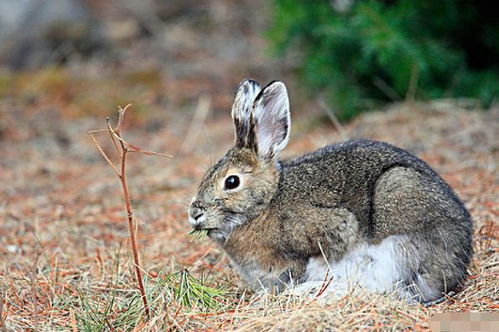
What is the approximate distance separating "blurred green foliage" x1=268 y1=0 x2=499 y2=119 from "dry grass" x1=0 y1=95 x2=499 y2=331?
1.51 feet


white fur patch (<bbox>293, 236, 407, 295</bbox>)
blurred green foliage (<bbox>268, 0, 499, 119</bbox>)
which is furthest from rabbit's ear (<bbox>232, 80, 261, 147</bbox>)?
blurred green foliage (<bbox>268, 0, 499, 119</bbox>)

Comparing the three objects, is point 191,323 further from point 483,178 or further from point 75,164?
point 75,164

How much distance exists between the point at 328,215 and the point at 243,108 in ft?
3.04

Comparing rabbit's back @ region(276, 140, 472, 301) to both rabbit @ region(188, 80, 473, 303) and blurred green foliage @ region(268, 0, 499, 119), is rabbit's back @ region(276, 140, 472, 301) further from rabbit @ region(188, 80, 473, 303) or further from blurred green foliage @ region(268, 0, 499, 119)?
blurred green foliage @ region(268, 0, 499, 119)

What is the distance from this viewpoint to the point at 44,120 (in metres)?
11.0

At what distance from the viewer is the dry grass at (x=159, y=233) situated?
13.2ft

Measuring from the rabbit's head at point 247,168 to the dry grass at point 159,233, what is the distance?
1.18 ft

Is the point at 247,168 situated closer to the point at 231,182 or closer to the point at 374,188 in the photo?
the point at 231,182

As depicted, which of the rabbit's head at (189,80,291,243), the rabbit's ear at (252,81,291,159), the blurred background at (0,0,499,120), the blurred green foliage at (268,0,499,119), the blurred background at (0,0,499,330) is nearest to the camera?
the rabbit's head at (189,80,291,243)

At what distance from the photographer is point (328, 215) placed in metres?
4.59

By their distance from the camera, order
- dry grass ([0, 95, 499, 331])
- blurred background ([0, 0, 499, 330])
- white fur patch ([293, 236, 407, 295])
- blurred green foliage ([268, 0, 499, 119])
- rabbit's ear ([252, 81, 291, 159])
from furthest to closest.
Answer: blurred green foliage ([268, 0, 499, 119]), blurred background ([0, 0, 499, 330]), rabbit's ear ([252, 81, 291, 159]), white fur patch ([293, 236, 407, 295]), dry grass ([0, 95, 499, 331])

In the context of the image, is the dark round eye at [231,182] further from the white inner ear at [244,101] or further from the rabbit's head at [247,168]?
the white inner ear at [244,101]

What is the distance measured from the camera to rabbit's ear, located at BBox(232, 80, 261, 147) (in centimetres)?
485

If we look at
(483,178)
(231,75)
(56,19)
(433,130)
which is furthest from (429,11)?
(56,19)
